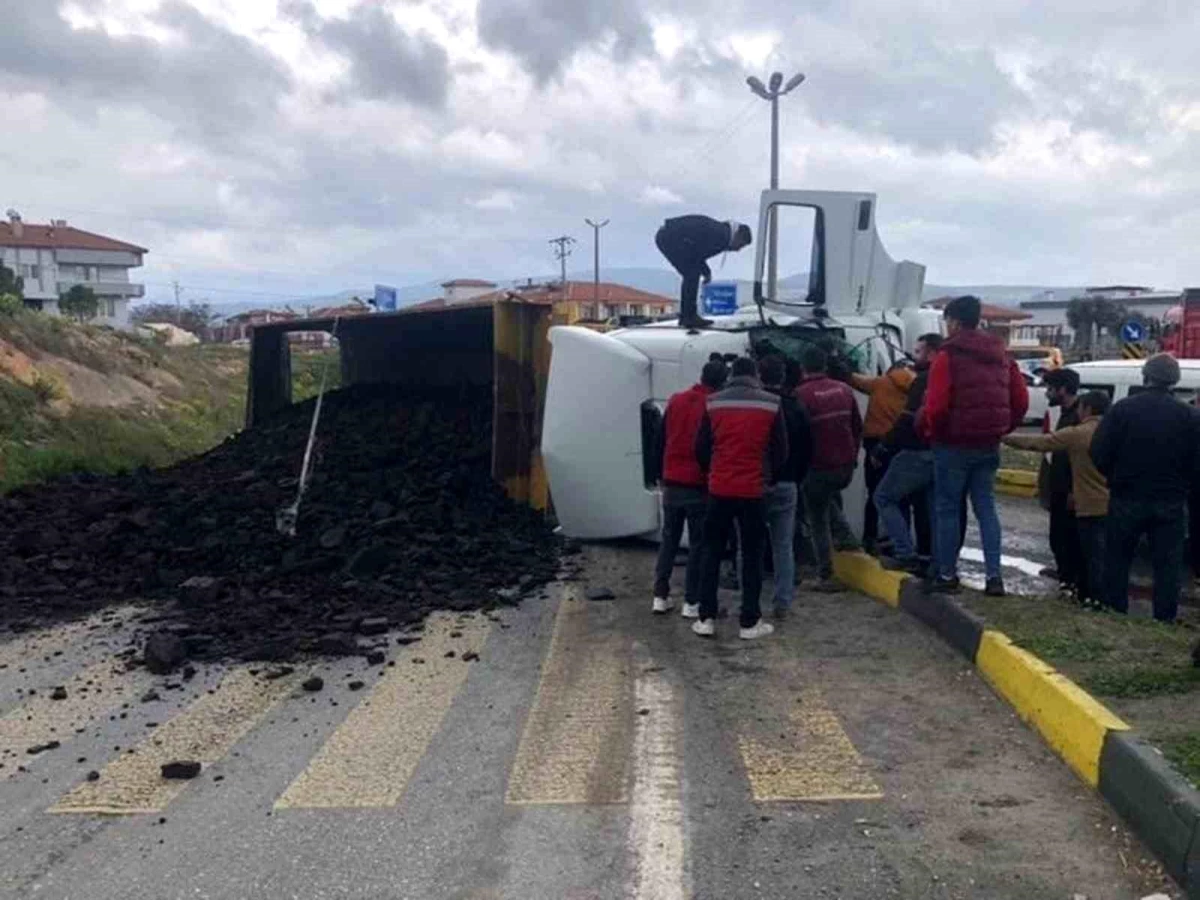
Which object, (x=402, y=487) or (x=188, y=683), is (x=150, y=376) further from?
(x=188, y=683)

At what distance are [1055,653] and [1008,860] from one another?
80.6 inches

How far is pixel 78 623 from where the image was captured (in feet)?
27.1

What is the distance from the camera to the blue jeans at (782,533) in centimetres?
769

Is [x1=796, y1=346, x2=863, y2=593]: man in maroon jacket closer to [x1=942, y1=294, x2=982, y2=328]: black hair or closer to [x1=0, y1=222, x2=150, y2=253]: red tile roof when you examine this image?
[x1=942, y1=294, x2=982, y2=328]: black hair

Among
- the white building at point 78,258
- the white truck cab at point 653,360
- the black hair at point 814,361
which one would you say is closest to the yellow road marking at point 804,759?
the black hair at point 814,361

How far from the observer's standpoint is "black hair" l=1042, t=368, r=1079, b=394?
26.6ft

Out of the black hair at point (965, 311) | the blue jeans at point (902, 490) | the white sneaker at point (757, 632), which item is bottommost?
the white sneaker at point (757, 632)

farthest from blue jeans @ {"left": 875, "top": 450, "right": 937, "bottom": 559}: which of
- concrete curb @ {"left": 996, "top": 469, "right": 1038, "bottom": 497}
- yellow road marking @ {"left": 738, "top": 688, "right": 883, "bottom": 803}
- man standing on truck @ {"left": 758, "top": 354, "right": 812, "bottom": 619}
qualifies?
concrete curb @ {"left": 996, "top": 469, "right": 1038, "bottom": 497}

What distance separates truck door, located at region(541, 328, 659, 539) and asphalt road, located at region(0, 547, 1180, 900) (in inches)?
93.6

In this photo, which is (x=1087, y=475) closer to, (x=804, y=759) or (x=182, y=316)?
(x=804, y=759)

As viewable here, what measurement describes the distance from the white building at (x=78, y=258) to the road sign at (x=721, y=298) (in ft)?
270

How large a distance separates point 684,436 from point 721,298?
4691 mm

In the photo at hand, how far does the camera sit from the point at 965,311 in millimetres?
7039

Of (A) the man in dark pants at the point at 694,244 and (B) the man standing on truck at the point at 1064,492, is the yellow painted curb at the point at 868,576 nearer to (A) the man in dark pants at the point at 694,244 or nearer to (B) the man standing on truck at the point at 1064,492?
(B) the man standing on truck at the point at 1064,492
